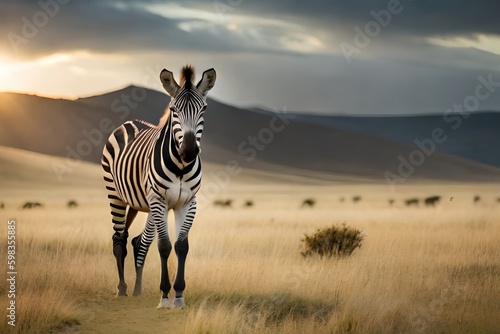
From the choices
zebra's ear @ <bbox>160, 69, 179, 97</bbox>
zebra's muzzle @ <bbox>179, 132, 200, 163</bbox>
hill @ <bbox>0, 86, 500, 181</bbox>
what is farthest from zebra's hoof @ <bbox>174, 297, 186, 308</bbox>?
hill @ <bbox>0, 86, 500, 181</bbox>

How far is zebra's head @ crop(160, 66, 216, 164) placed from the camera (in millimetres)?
9305

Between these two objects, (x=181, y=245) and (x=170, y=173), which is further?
(x=181, y=245)

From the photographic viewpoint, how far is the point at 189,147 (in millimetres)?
9250

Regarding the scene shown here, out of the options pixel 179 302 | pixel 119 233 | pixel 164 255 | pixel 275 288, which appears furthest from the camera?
pixel 119 233

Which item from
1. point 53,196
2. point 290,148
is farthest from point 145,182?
point 290,148

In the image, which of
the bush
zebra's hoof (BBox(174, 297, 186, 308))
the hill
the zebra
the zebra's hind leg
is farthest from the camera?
the hill

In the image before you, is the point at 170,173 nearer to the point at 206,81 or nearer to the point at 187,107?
the point at 187,107

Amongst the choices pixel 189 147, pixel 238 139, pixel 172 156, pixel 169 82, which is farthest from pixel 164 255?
pixel 238 139

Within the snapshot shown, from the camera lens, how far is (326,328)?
8.91 meters

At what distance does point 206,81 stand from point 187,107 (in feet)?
2.09

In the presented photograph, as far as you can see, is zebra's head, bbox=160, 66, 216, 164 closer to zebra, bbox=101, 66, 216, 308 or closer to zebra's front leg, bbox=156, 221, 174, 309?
zebra, bbox=101, 66, 216, 308

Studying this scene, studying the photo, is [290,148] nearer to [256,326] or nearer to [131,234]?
[131,234]

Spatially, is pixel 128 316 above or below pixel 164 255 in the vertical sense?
below

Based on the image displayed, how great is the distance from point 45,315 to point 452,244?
10.3 meters
